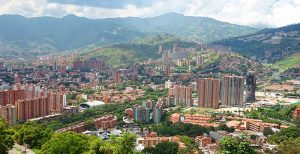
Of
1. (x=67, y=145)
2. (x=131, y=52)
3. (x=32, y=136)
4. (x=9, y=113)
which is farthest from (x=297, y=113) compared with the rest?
(x=131, y=52)

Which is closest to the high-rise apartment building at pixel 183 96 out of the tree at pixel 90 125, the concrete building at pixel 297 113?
the concrete building at pixel 297 113

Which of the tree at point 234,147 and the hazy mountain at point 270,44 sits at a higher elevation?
the hazy mountain at point 270,44

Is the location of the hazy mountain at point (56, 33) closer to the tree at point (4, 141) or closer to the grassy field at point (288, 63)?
the grassy field at point (288, 63)

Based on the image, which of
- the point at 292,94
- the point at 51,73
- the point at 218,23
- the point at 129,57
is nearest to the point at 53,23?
the point at 218,23

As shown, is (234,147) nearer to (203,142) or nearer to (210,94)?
(203,142)

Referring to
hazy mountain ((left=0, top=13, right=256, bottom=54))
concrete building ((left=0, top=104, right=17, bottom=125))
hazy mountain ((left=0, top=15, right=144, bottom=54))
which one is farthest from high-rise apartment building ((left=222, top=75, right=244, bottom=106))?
hazy mountain ((left=0, top=15, right=144, bottom=54))
